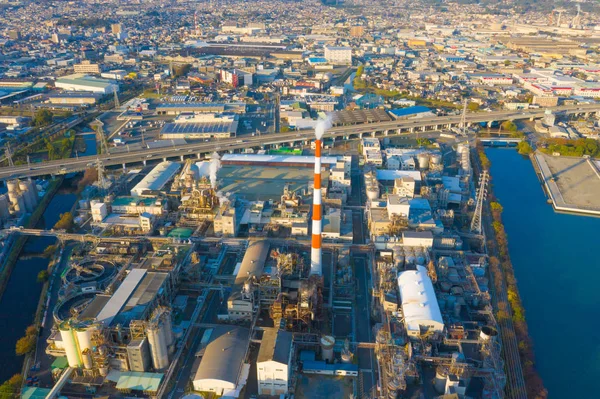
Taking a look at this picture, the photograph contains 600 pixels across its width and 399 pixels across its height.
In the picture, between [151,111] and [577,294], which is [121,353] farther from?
[151,111]

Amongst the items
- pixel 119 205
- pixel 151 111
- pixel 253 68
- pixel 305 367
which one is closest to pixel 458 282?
pixel 305 367

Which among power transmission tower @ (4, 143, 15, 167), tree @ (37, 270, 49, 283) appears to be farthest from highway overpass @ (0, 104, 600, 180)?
A: tree @ (37, 270, 49, 283)

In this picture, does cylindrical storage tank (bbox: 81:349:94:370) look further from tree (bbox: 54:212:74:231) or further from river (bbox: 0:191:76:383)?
tree (bbox: 54:212:74:231)

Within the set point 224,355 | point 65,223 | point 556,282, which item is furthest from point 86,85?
point 556,282

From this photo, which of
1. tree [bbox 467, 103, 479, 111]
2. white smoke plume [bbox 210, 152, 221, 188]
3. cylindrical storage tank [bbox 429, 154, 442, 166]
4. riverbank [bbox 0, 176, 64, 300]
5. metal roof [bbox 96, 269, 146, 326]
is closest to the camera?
metal roof [bbox 96, 269, 146, 326]

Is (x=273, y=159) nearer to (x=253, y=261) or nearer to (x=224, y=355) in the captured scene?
(x=253, y=261)

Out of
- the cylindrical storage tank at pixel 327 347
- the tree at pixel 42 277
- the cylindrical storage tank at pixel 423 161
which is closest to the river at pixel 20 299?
the tree at pixel 42 277

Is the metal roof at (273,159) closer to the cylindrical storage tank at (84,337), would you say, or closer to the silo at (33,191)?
the silo at (33,191)
